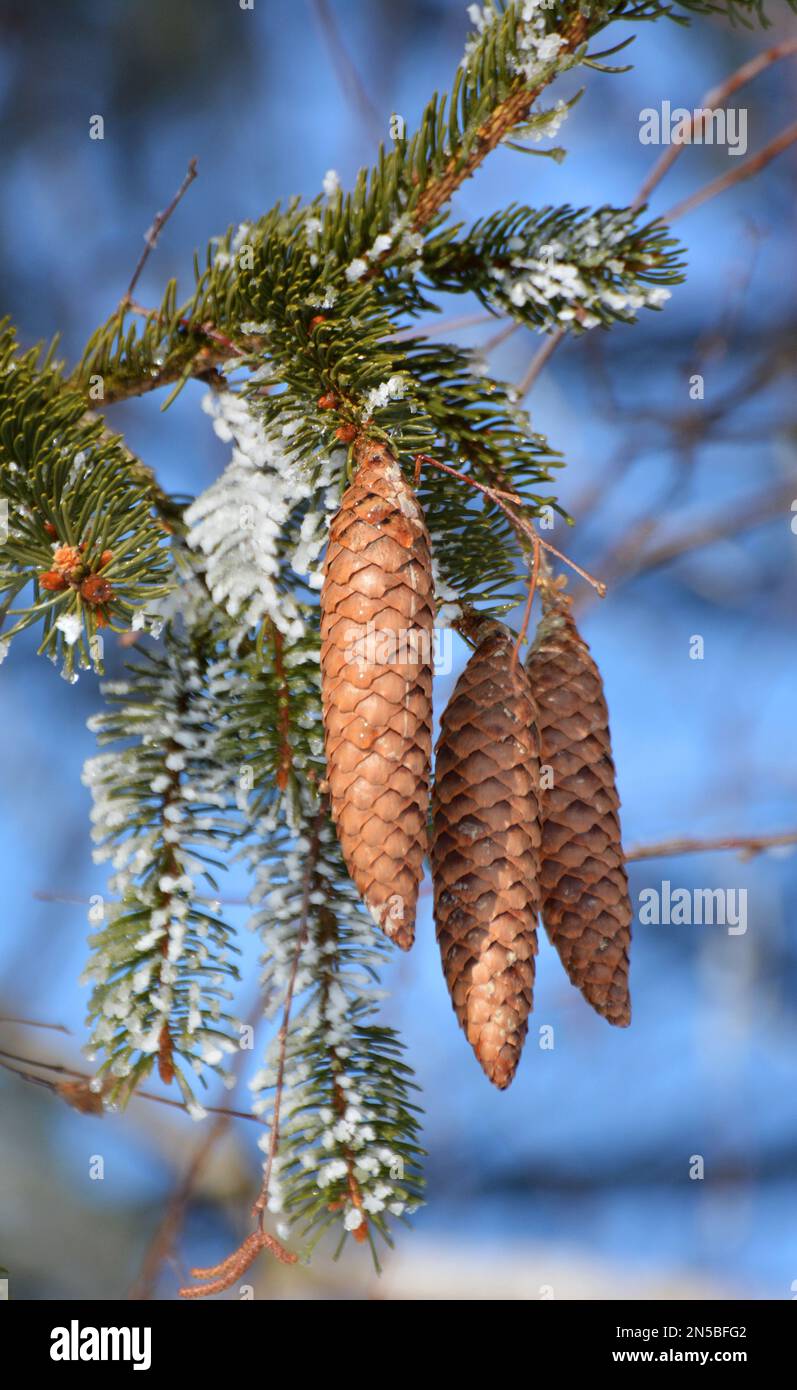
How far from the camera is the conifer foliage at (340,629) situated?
0.29m

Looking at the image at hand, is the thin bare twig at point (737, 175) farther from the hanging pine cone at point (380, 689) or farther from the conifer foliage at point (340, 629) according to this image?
the hanging pine cone at point (380, 689)

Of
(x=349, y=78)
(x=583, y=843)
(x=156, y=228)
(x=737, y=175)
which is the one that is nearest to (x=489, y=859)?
(x=583, y=843)

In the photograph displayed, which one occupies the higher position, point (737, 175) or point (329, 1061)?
point (737, 175)

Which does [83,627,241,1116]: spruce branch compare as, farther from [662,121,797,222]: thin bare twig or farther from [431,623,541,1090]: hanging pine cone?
[662,121,797,222]: thin bare twig

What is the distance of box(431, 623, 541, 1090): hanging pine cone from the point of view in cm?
29

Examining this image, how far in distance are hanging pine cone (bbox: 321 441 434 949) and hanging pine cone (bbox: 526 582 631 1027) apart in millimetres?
68

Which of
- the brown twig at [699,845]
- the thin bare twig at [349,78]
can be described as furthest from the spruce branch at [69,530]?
the thin bare twig at [349,78]

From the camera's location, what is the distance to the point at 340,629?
29cm

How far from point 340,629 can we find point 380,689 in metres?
Answer: 0.02

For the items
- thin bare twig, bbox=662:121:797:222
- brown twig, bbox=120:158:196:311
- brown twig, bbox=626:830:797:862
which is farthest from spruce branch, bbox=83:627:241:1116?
thin bare twig, bbox=662:121:797:222

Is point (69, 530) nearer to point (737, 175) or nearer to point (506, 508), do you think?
point (506, 508)
